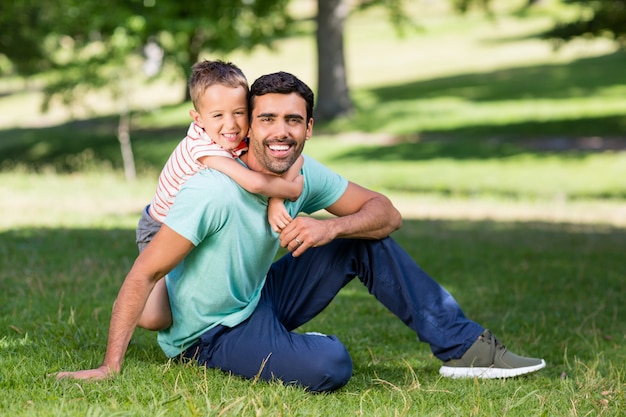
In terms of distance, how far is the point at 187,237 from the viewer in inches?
161

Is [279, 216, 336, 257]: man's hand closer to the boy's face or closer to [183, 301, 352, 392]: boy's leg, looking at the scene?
[183, 301, 352, 392]: boy's leg

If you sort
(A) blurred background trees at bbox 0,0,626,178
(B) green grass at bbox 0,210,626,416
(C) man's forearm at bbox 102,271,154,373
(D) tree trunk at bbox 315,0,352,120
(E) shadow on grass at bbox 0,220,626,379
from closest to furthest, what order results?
(B) green grass at bbox 0,210,626,416
(C) man's forearm at bbox 102,271,154,373
(E) shadow on grass at bbox 0,220,626,379
(A) blurred background trees at bbox 0,0,626,178
(D) tree trunk at bbox 315,0,352,120

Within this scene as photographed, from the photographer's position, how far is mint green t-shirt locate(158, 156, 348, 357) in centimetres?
415

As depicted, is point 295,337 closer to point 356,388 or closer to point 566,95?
point 356,388

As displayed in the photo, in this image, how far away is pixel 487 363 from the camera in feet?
15.5

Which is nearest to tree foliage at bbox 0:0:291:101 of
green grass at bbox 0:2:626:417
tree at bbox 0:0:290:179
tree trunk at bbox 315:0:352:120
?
tree at bbox 0:0:290:179

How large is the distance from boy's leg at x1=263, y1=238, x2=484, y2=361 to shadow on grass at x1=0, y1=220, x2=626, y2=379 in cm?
42

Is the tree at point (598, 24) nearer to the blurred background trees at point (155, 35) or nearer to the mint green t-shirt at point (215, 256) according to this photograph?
the blurred background trees at point (155, 35)

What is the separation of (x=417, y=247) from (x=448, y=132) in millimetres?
16377

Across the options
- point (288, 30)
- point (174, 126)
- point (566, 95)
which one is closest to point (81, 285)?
point (288, 30)

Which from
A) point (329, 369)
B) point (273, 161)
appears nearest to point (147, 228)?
point (273, 161)

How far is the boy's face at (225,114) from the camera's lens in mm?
4449

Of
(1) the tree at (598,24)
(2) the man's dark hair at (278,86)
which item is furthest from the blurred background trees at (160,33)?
(2) the man's dark hair at (278,86)

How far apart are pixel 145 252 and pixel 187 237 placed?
0.75 ft
